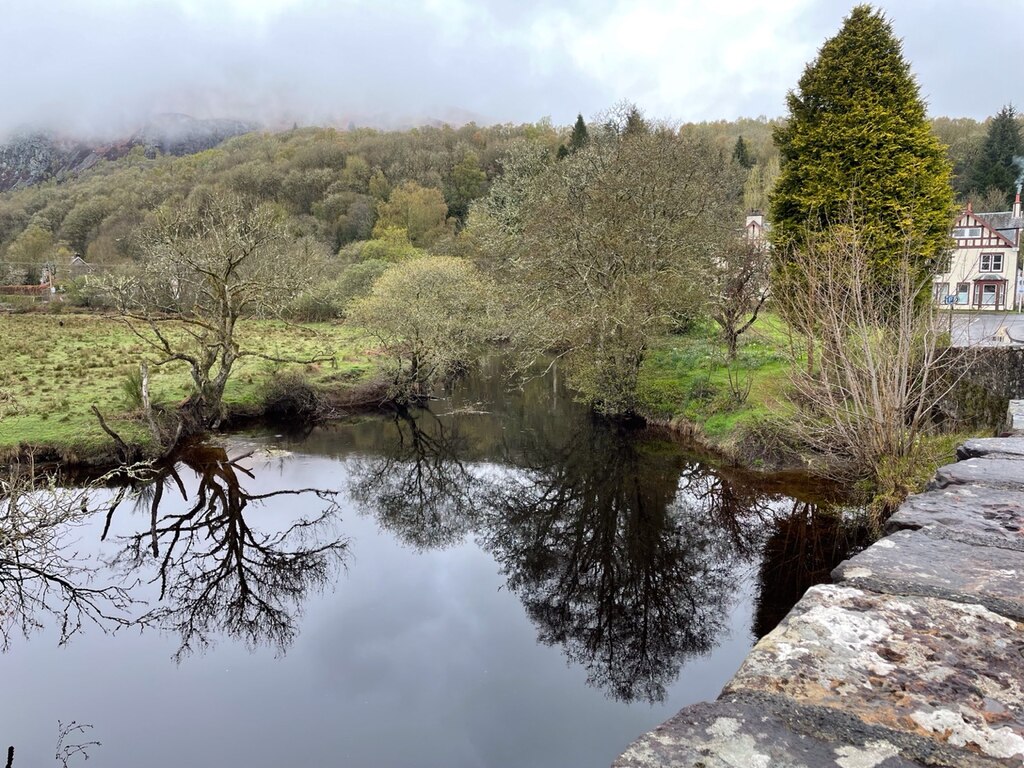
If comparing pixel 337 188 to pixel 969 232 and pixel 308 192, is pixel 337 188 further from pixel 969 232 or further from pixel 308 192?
pixel 969 232

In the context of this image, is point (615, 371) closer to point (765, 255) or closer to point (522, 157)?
point (765, 255)

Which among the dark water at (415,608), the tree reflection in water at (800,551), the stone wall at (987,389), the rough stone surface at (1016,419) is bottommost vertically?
the dark water at (415,608)

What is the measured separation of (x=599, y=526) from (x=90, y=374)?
2000cm

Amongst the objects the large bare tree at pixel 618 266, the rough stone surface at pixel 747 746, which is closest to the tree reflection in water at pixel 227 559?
the large bare tree at pixel 618 266

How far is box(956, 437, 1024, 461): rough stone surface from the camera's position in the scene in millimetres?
4520

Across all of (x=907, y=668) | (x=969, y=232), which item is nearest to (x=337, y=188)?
(x=969, y=232)

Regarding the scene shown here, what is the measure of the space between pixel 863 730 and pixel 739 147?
224 feet

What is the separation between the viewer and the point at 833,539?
1198cm

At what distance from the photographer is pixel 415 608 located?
11.2m

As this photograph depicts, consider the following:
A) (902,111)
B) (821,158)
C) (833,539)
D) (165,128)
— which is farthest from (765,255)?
(165,128)

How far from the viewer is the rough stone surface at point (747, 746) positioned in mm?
1698

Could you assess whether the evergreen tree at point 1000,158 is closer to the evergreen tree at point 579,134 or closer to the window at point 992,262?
the window at point 992,262

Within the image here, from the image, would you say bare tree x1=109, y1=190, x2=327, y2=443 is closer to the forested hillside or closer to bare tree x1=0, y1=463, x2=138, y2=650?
bare tree x1=0, y1=463, x2=138, y2=650

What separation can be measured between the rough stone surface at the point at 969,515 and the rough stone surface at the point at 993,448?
955mm
